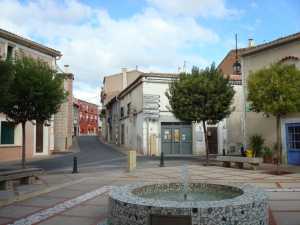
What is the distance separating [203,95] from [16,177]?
10380mm

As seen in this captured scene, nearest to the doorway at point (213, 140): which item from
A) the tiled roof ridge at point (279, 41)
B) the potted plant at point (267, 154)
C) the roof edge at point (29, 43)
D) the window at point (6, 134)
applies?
the potted plant at point (267, 154)

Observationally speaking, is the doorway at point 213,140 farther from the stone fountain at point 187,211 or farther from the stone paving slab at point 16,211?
the stone fountain at point 187,211

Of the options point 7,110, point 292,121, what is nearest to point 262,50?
point 292,121

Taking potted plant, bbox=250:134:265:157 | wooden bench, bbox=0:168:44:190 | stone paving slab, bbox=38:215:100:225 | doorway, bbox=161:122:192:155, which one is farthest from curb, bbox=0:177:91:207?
doorway, bbox=161:122:192:155

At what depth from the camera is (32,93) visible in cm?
1234

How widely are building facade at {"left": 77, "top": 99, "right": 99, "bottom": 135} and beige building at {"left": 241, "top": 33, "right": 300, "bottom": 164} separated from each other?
7056 cm

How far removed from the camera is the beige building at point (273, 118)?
57.6ft

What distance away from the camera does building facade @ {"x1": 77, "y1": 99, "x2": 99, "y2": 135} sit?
297 ft

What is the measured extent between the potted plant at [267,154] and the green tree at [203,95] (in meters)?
2.96

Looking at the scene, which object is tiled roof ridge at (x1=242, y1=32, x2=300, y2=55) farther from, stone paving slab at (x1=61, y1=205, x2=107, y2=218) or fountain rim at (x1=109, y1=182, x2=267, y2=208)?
stone paving slab at (x1=61, y1=205, x2=107, y2=218)

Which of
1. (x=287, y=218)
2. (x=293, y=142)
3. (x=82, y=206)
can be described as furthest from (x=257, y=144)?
(x=82, y=206)

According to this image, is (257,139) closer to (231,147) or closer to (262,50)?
(262,50)

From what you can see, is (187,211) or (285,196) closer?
(187,211)

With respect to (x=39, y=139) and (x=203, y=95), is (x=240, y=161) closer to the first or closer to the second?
(x=203, y=95)
